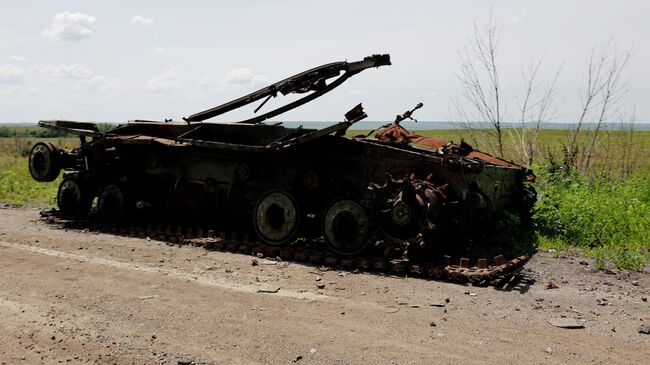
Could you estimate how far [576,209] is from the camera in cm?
1134

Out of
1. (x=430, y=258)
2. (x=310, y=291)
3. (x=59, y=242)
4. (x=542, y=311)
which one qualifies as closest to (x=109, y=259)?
(x=59, y=242)

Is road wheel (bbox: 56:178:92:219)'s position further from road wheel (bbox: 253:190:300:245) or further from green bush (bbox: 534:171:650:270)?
green bush (bbox: 534:171:650:270)

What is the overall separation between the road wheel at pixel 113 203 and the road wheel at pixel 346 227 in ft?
14.6

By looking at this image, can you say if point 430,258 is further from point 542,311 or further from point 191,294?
point 191,294

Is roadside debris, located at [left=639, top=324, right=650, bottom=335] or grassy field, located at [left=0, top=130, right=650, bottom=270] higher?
grassy field, located at [left=0, top=130, right=650, bottom=270]

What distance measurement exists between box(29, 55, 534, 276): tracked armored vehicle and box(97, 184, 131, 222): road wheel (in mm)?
20

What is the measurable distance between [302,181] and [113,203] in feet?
13.2

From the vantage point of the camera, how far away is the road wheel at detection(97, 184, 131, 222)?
11797mm

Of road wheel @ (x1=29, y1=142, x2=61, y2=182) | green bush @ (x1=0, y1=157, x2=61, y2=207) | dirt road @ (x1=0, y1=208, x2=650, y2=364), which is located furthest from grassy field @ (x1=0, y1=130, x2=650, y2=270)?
road wheel @ (x1=29, y1=142, x2=61, y2=182)

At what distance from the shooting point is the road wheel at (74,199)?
488 inches

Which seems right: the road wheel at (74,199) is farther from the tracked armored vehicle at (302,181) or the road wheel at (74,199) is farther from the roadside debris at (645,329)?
the roadside debris at (645,329)

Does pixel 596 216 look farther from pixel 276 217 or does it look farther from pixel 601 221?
pixel 276 217

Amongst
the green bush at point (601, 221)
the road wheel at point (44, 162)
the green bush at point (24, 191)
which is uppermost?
the road wheel at point (44, 162)

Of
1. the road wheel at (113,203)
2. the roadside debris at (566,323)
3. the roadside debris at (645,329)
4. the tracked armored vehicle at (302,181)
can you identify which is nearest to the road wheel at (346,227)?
the tracked armored vehicle at (302,181)
